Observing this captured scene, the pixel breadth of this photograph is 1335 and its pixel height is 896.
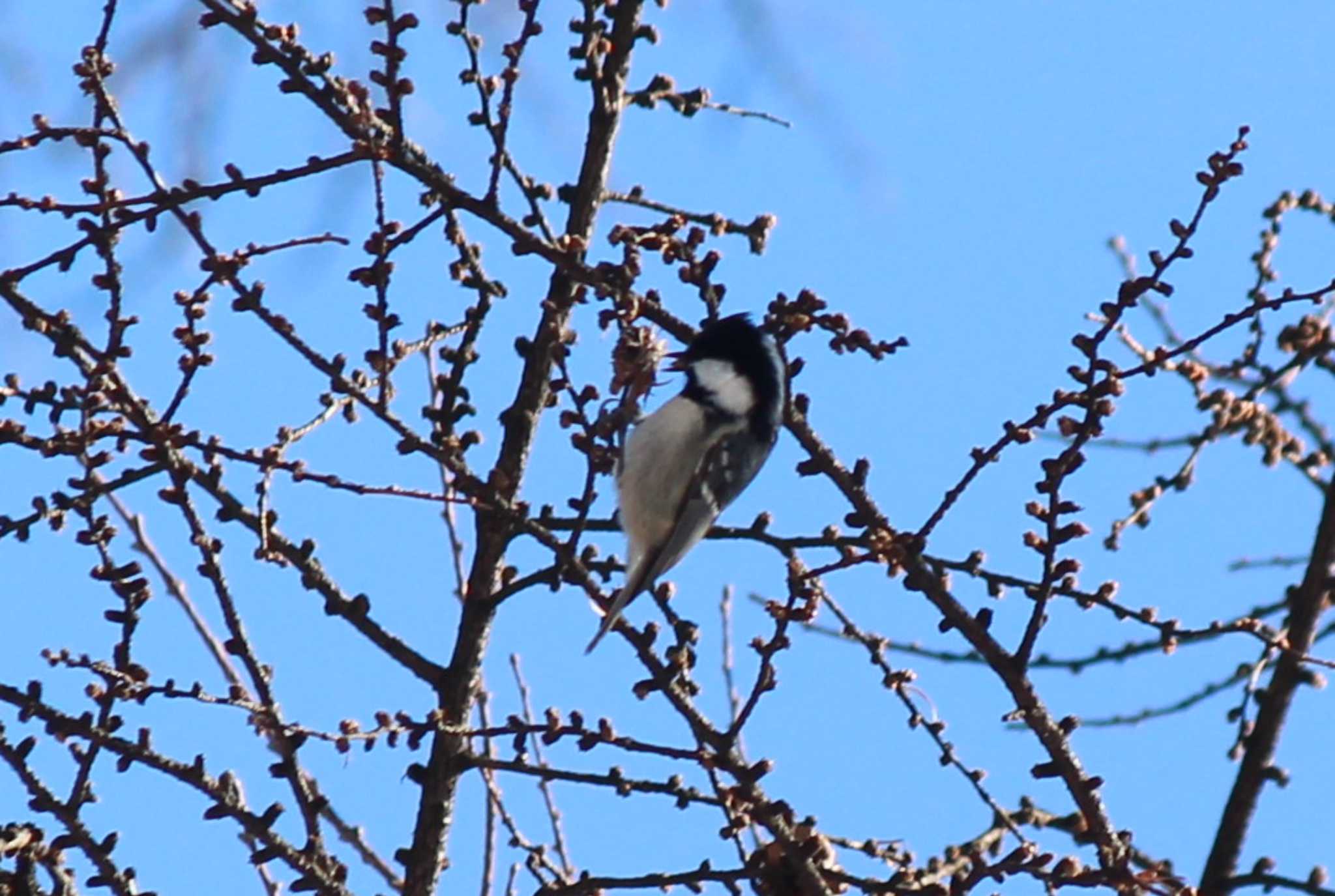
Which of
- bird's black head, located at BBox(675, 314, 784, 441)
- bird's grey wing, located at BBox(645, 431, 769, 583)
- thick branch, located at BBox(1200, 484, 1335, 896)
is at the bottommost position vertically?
thick branch, located at BBox(1200, 484, 1335, 896)

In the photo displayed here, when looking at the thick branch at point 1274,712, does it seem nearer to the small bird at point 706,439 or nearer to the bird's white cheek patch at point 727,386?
the small bird at point 706,439

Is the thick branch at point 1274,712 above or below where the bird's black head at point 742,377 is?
below

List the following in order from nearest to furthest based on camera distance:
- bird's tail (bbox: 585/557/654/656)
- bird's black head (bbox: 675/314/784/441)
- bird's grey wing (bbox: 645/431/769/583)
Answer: bird's tail (bbox: 585/557/654/656)
bird's grey wing (bbox: 645/431/769/583)
bird's black head (bbox: 675/314/784/441)

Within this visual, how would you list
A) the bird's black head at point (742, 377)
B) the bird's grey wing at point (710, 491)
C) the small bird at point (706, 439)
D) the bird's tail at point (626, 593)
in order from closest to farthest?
the bird's tail at point (626, 593), the bird's grey wing at point (710, 491), the small bird at point (706, 439), the bird's black head at point (742, 377)

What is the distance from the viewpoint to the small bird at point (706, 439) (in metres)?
3.87

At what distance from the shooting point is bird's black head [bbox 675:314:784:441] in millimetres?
3967

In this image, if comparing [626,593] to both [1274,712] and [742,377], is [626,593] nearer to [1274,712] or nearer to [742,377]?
[742,377]

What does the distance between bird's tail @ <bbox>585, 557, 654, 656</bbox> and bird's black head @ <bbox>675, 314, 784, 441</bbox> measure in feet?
1.69

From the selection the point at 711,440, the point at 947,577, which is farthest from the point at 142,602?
the point at 711,440

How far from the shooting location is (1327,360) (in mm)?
3824

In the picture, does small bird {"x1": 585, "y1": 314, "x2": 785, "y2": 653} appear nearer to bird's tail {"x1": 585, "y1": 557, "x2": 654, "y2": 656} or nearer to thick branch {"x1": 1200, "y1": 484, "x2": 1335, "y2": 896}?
bird's tail {"x1": 585, "y1": 557, "x2": 654, "y2": 656}

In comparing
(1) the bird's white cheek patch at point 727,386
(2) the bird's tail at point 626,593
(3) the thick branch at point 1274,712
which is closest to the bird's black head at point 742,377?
(1) the bird's white cheek patch at point 727,386

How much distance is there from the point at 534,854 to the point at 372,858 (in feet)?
1.36

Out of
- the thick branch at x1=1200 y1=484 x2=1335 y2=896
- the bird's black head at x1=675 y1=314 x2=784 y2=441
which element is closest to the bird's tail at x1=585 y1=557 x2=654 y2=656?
the bird's black head at x1=675 y1=314 x2=784 y2=441
